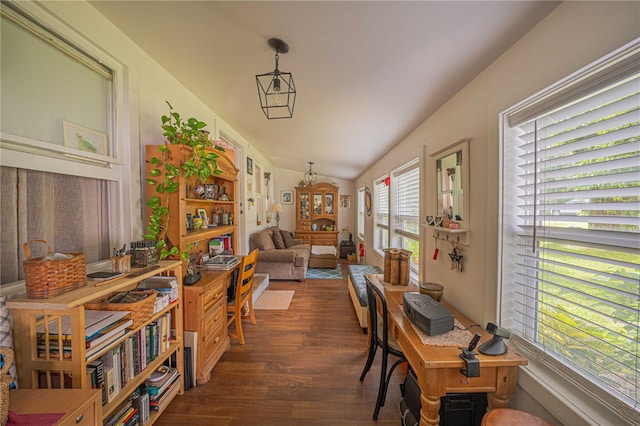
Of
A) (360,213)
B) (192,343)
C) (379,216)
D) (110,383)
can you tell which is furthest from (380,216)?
(110,383)

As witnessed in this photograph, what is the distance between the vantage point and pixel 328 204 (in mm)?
6602

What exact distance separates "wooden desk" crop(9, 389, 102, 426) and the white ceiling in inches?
76.5

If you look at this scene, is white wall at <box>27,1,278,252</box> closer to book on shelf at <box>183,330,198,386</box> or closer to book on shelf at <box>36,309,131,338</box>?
book on shelf at <box>36,309,131,338</box>

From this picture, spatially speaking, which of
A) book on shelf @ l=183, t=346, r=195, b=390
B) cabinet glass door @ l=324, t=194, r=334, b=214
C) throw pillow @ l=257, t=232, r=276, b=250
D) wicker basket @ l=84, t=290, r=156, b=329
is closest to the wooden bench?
book on shelf @ l=183, t=346, r=195, b=390

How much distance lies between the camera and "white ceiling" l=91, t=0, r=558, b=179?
3.65 ft

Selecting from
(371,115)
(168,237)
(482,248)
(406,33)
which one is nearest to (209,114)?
(168,237)

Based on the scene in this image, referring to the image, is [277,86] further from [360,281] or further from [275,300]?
[275,300]

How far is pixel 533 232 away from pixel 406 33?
124cm

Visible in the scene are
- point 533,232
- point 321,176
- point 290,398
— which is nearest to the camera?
point 533,232

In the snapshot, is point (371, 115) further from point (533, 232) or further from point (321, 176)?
point (321, 176)

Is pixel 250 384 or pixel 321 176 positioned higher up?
pixel 321 176

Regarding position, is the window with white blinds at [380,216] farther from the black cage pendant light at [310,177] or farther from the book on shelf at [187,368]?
the book on shelf at [187,368]

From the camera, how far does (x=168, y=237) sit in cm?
173

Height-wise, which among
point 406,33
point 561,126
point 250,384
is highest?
point 406,33
